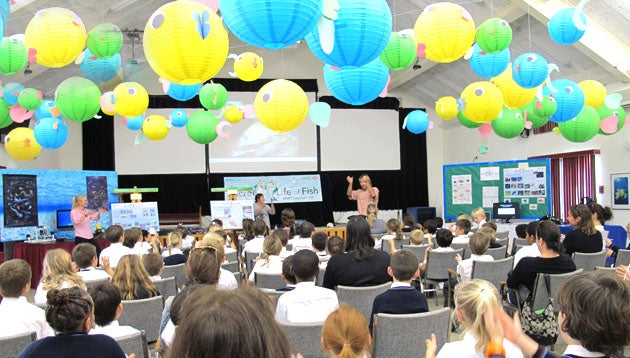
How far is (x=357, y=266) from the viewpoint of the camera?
12.9ft

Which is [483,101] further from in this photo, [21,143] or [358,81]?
[21,143]

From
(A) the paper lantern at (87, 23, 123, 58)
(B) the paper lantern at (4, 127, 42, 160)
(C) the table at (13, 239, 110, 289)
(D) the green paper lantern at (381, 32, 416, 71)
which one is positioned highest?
(A) the paper lantern at (87, 23, 123, 58)

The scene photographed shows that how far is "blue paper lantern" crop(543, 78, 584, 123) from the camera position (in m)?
6.40

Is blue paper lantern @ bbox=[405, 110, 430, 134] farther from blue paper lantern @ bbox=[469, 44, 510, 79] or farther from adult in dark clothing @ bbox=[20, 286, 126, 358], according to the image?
adult in dark clothing @ bbox=[20, 286, 126, 358]

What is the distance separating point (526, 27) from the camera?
10328mm

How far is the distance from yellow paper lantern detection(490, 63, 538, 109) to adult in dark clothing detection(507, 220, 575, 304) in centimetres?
312

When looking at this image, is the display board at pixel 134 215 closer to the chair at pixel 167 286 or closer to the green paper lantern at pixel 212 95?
the green paper lantern at pixel 212 95

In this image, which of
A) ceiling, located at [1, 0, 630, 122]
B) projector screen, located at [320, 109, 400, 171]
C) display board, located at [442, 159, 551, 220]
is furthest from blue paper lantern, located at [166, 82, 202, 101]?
projector screen, located at [320, 109, 400, 171]

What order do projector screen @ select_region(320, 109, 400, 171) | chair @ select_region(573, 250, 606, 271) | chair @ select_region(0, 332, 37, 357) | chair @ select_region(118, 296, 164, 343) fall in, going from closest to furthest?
chair @ select_region(0, 332, 37, 357), chair @ select_region(118, 296, 164, 343), chair @ select_region(573, 250, 606, 271), projector screen @ select_region(320, 109, 400, 171)

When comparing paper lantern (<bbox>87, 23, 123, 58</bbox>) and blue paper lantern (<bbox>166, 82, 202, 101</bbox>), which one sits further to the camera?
blue paper lantern (<bbox>166, 82, 202, 101</bbox>)

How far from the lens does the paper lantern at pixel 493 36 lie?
5742mm

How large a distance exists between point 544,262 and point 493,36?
9.24 ft

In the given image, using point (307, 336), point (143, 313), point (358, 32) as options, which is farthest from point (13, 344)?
point (358, 32)

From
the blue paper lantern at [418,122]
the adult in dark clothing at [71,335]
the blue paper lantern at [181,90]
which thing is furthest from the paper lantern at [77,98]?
the blue paper lantern at [418,122]
